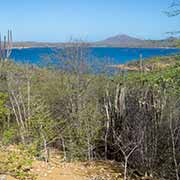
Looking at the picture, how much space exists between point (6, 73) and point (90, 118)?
3485 millimetres

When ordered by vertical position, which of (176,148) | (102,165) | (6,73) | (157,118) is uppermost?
(6,73)

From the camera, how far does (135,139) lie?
916 centimetres

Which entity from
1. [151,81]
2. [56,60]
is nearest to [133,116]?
[151,81]

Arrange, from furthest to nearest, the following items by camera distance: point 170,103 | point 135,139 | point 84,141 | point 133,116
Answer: point 84,141 < point 133,116 < point 135,139 < point 170,103

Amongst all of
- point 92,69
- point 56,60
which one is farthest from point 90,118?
point 56,60

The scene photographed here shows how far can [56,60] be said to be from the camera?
12.8 meters

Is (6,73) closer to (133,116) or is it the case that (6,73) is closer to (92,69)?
(92,69)

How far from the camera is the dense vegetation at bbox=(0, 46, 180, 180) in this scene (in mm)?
8656

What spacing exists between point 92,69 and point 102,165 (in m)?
3.69

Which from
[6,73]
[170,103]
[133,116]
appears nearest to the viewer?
[170,103]

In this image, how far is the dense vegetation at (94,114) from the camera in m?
8.66

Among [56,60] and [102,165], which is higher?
[56,60]

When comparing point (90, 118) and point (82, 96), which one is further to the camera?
point (82, 96)

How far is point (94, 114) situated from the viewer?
38.2ft
